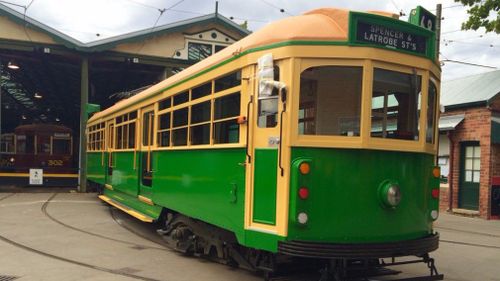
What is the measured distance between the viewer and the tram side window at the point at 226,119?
546 cm

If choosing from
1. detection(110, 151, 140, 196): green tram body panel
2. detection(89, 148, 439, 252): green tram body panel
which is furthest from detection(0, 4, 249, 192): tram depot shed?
detection(89, 148, 439, 252): green tram body panel

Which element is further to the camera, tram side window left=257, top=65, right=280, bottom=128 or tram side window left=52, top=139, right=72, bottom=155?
tram side window left=52, top=139, right=72, bottom=155

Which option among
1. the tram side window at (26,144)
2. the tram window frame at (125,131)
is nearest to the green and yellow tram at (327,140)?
the tram window frame at (125,131)

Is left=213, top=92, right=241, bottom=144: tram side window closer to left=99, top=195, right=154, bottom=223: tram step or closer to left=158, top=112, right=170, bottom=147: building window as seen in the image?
left=158, top=112, right=170, bottom=147: building window

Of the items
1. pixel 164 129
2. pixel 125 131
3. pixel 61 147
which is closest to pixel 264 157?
pixel 164 129

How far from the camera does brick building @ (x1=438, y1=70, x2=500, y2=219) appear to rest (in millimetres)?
13492

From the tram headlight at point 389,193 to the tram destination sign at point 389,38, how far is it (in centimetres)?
135

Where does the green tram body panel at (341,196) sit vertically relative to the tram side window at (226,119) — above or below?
below

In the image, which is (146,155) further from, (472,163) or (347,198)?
(472,163)

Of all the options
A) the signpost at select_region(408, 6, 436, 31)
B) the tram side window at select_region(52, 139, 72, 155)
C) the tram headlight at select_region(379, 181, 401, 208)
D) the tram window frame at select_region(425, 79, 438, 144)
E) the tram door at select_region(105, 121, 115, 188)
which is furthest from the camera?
the tram side window at select_region(52, 139, 72, 155)

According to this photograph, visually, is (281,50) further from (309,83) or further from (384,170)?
(384,170)

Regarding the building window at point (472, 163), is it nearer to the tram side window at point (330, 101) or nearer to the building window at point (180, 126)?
the building window at point (180, 126)

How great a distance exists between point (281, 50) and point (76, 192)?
14.7 m

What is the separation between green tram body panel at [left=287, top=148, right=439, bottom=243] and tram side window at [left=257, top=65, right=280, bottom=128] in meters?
0.44
